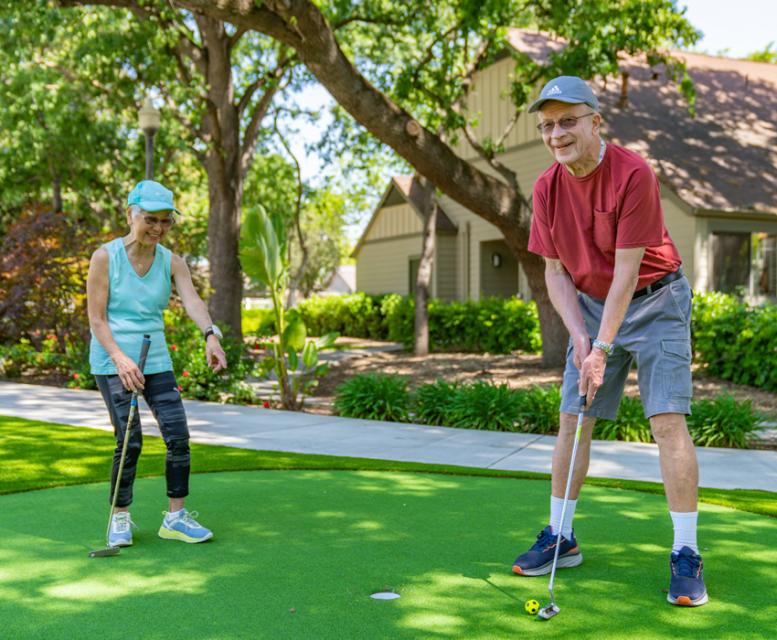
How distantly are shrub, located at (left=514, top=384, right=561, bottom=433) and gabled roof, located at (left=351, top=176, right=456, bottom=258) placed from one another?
14077 millimetres

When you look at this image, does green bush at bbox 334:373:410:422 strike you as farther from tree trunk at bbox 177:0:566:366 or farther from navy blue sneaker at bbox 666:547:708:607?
navy blue sneaker at bbox 666:547:708:607

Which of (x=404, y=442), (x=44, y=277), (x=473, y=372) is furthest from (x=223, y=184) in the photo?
(x=404, y=442)

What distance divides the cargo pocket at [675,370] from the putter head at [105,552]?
8.47 feet

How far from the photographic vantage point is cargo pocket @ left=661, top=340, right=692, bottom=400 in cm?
364

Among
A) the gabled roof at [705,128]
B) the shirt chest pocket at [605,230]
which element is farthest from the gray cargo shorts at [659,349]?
the gabled roof at [705,128]

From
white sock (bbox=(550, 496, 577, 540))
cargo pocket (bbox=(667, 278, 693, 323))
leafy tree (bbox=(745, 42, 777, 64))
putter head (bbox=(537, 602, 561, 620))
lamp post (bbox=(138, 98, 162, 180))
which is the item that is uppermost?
leafy tree (bbox=(745, 42, 777, 64))

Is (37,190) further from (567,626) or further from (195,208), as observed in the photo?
(567,626)

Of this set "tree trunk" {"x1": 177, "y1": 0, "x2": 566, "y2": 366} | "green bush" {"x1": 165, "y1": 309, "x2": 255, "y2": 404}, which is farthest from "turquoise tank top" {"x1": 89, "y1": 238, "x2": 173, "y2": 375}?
"green bush" {"x1": 165, "y1": 309, "x2": 255, "y2": 404}

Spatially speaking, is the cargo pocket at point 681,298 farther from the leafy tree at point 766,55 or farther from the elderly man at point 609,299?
the leafy tree at point 766,55

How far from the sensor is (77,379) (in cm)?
1293

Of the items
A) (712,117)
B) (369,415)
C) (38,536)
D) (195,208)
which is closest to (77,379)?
(369,415)

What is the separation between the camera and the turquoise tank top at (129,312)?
14.2 ft

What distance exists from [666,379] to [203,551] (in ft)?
7.39

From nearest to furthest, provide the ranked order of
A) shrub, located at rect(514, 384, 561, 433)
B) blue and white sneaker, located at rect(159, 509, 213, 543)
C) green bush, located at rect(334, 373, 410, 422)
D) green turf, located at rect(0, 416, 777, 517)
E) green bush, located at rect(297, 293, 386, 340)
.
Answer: blue and white sneaker, located at rect(159, 509, 213, 543), green turf, located at rect(0, 416, 777, 517), shrub, located at rect(514, 384, 561, 433), green bush, located at rect(334, 373, 410, 422), green bush, located at rect(297, 293, 386, 340)
